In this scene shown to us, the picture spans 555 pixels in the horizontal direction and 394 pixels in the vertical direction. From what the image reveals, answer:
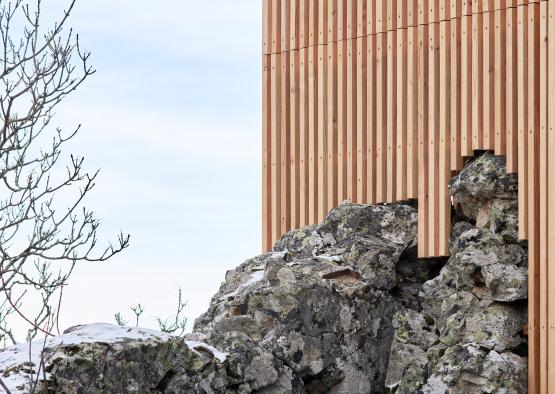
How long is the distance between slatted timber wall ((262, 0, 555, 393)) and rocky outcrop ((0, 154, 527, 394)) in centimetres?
23

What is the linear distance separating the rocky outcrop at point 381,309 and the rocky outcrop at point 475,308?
0.01 metres

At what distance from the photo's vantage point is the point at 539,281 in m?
10.6

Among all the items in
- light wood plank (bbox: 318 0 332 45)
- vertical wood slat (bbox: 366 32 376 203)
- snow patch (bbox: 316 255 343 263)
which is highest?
light wood plank (bbox: 318 0 332 45)

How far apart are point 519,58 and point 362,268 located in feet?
7.59

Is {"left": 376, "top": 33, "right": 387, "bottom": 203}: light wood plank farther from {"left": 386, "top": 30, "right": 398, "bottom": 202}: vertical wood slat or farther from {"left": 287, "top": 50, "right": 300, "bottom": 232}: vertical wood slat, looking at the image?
{"left": 287, "top": 50, "right": 300, "bottom": 232}: vertical wood slat

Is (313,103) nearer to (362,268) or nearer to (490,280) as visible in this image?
(362,268)

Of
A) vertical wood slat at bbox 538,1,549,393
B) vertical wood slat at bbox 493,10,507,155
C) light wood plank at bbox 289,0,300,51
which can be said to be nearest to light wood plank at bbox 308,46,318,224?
light wood plank at bbox 289,0,300,51

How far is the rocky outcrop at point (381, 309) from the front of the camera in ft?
34.7

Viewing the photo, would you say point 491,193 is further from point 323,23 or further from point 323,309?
point 323,23

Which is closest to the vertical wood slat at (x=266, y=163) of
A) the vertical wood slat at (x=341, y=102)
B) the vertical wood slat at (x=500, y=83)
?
the vertical wood slat at (x=341, y=102)

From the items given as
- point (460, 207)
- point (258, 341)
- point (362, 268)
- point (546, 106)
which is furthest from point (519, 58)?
point (258, 341)

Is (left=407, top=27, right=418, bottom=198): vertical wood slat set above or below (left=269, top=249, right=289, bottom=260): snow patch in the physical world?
above

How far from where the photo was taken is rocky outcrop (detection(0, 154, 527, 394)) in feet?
34.7

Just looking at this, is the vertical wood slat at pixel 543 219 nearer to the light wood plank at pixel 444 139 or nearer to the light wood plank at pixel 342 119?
the light wood plank at pixel 444 139
